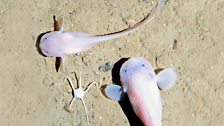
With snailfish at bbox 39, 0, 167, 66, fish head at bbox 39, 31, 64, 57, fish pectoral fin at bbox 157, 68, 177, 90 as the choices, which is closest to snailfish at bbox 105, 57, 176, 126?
fish pectoral fin at bbox 157, 68, 177, 90

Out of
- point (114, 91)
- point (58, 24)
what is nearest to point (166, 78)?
point (114, 91)

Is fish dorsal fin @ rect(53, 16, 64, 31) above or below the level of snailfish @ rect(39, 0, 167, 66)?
above

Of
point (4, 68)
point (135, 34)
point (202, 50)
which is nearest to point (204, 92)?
point (202, 50)

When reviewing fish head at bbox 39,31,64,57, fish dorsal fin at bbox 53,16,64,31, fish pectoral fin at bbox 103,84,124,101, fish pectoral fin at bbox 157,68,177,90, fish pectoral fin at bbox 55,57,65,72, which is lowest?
fish pectoral fin at bbox 103,84,124,101

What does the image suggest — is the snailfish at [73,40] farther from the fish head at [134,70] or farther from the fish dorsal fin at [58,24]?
the fish head at [134,70]

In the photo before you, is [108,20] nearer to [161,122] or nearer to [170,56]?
[170,56]

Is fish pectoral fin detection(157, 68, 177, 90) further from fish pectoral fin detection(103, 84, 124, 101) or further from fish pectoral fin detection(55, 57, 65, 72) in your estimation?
fish pectoral fin detection(55, 57, 65, 72)

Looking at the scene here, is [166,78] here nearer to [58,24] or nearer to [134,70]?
[134,70]

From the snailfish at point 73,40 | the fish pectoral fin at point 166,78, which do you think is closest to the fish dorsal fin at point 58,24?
the snailfish at point 73,40
